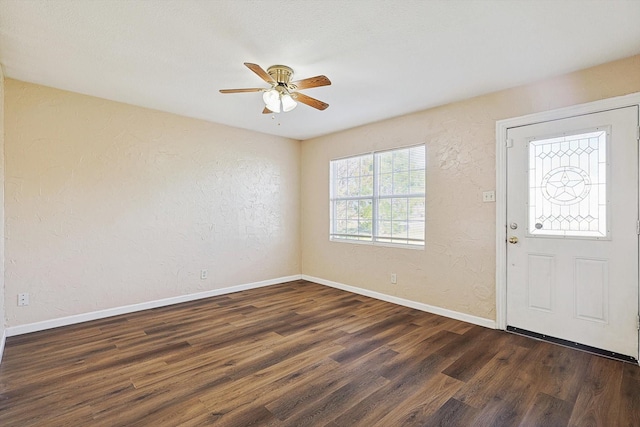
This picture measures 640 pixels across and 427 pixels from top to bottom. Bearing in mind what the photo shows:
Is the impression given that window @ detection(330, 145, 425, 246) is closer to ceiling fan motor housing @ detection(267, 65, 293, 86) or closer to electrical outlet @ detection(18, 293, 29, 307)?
ceiling fan motor housing @ detection(267, 65, 293, 86)

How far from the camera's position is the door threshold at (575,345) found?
250 centimetres

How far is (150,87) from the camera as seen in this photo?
124 inches

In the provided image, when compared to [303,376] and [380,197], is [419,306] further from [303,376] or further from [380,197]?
[303,376]

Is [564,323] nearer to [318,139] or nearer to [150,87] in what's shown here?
[318,139]

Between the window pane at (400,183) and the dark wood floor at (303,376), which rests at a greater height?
the window pane at (400,183)

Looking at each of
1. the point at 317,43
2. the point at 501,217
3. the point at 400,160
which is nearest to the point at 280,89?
the point at 317,43

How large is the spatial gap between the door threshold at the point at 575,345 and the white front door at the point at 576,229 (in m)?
0.03

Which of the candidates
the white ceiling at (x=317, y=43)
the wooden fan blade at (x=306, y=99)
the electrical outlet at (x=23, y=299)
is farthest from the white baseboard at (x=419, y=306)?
the electrical outlet at (x=23, y=299)

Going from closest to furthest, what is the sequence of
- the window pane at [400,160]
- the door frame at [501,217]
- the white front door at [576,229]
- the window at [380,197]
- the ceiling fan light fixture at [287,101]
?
the white front door at [576,229]
the ceiling fan light fixture at [287,101]
the door frame at [501,217]
the window at [380,197]
the window pane at [400,160]

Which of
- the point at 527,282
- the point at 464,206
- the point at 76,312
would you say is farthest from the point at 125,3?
the point at 527,282

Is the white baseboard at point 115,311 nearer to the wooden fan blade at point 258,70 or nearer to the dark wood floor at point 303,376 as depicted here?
the dark wood floor at point 303,376

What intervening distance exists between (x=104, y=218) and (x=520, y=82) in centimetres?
465

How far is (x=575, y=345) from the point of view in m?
2.73

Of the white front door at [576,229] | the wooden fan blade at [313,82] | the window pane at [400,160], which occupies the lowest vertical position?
the white front door at [576,229]
